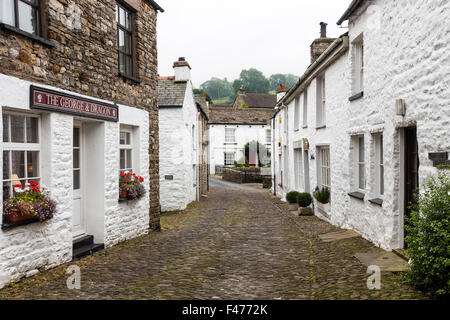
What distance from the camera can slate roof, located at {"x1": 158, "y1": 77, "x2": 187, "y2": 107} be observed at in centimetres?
1758

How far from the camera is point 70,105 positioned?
7449 mm

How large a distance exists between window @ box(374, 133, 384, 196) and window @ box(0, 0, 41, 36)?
6.90 meters

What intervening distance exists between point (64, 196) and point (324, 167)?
8779mm

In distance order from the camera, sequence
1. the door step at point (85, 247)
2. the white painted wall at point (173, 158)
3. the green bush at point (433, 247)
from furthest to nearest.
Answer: the white painted wall at point (173, 158), the door step at point (85, 247), the green bush at point (433, 247)

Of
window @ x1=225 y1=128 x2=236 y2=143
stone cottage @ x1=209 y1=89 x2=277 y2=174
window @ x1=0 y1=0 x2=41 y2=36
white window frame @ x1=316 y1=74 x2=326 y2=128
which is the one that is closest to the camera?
window @ x1=0 y1=0 x2=41 y2=36

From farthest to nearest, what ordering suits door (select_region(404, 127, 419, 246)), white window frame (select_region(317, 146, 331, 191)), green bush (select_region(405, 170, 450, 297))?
1. white window frame (select_region(317, 146, 331, 191))
2. door (select_region(404, 127, 419, 246))
3. green bush (select_region(405, 170, 450, 297))

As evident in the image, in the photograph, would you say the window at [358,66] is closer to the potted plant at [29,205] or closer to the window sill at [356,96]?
the window sill at [356,96]

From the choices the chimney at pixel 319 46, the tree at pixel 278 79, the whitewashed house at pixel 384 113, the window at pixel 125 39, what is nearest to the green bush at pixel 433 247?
the whitewashed house at pixel 384 113

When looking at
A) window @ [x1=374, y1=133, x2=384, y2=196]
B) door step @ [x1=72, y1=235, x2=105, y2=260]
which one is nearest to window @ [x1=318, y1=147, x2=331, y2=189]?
window @ [x1=374, y1=133, x2=384, y2=196]

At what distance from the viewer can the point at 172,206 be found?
1752 cm

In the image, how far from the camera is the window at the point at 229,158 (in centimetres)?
4530

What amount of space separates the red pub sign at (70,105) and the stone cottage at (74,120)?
18 millimetres

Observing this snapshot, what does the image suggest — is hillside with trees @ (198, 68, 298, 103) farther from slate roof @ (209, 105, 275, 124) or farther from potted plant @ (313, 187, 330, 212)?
potted plant @ (313, 187, 330, 212)
